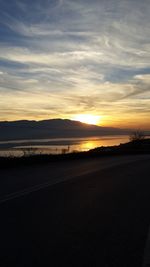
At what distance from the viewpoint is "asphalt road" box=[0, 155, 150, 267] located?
6.39 m

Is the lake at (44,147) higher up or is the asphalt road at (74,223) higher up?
the lake at (44,147)

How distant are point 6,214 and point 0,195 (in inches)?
109

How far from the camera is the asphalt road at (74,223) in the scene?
6391mm

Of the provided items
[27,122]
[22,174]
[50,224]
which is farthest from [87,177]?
[27,122]

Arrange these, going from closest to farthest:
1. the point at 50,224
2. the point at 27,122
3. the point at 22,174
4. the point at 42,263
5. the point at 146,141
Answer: the point at 42,263 < the point at 50,224 < the point at 22,174 < the point at 146,141 < the point at 27,122

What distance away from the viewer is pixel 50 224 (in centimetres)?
838

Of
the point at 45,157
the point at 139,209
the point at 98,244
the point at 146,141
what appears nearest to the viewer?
the point at 98,244

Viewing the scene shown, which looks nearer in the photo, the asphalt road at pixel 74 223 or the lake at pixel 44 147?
the asphalt road at pixel 74 223

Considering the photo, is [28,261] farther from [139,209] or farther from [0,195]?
[0,195]

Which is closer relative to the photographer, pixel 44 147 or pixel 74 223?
pixel 74 223

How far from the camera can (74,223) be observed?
8422 mm

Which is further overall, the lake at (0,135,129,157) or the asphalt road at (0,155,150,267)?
the lake at (0,135,129,157)

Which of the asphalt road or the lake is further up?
the lake

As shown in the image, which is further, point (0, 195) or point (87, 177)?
point (87, 177)
